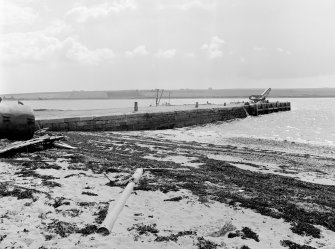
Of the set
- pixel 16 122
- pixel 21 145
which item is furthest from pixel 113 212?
pixel 16 122

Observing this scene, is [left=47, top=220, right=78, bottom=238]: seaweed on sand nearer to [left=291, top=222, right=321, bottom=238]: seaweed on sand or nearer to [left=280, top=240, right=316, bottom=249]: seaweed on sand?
[left=280, top=240, right=316, bottom=249]: seaweed on sand

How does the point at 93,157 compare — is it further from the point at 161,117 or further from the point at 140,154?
the point at 161,117

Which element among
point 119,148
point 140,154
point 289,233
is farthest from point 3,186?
point 119,148

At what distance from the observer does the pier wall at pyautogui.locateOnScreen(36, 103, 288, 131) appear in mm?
19425

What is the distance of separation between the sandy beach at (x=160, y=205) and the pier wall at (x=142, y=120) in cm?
908

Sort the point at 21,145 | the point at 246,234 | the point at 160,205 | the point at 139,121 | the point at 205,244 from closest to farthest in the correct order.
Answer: the point at 205,244
the point at 246,234
the point at 160,205
the point at 21,145
the point at 139,121

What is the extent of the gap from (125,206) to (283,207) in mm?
2719

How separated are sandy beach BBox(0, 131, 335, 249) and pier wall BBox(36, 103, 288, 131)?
357 inches

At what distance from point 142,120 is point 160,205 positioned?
1913 centimetres

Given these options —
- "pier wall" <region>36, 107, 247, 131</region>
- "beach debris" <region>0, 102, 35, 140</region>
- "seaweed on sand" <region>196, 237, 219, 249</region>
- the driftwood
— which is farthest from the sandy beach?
"pier wall" <region>36, 107, 247, 131</region>

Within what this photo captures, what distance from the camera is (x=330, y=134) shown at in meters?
28.4

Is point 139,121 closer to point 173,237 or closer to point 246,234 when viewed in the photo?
point 246,234

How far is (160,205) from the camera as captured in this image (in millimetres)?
6297

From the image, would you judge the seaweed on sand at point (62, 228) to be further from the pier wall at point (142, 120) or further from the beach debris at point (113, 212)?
the pier wall at point (142, 120)
